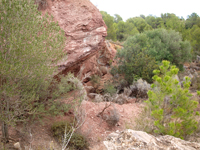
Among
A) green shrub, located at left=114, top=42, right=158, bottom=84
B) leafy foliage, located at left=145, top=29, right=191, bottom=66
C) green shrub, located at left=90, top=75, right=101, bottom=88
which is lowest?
green shrub, located at left=90, top=75, right=101, bottom=88

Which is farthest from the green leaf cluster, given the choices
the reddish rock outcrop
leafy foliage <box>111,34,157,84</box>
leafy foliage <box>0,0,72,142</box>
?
leafy foliage <box>111,34,157,84</box>

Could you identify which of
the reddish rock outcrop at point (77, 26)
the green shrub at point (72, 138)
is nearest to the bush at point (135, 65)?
the reddish rock outcrop at point (77, 26)

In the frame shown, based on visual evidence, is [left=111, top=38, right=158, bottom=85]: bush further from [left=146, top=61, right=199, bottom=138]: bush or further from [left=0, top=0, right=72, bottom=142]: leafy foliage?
[left=0, top=0, right=72, bottom=142]: leafy foliage

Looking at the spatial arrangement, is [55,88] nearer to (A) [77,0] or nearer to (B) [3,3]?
(B) [3,3]

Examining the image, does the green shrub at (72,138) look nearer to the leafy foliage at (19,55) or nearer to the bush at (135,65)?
the leafy foliage at (19,55)

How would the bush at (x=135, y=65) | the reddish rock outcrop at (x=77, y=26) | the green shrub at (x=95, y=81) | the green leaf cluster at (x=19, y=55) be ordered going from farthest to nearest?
1. the green shrub at (x=95, y=81)
2. the bush at (x=135, y=65)
3. the reddish rock outcrop at (x=77, y=26)
4. the green leaf cluster at (x=19, y=55)

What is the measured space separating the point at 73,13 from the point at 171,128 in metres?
5.48

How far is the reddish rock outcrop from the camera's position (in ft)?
21.5

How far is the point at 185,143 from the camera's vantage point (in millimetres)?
2721

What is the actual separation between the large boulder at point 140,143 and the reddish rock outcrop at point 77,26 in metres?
4.37

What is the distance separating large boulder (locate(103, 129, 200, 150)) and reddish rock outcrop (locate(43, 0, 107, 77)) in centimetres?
437

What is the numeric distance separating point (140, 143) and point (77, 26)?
544cm

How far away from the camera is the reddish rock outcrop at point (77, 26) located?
6547 mm

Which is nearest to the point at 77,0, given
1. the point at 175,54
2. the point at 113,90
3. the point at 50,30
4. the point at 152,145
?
the point at 50,30
